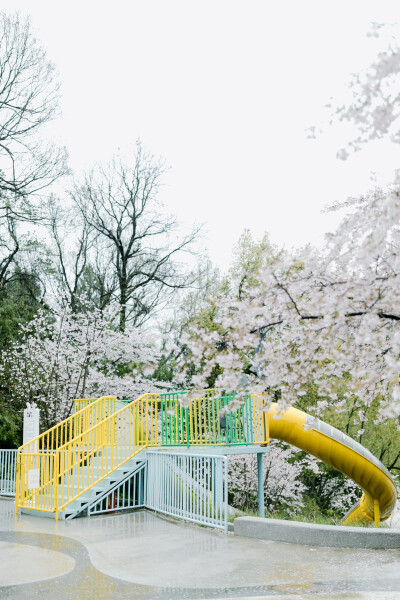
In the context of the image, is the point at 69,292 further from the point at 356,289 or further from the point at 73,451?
the point at 356,289

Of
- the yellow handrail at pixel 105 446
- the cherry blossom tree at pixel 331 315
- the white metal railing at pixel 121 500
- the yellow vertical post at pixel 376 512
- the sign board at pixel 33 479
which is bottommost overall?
the yellow vertical post at pixel 376 512

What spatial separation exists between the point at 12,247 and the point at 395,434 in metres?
18.6

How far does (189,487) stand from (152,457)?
2.17 meters

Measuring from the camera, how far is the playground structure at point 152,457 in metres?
11.9

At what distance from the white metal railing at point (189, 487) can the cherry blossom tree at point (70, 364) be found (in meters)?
7.16

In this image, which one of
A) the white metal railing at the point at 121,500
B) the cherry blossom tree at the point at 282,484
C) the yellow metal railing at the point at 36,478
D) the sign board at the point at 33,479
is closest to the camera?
the yellow metal railing at the point at 36,478

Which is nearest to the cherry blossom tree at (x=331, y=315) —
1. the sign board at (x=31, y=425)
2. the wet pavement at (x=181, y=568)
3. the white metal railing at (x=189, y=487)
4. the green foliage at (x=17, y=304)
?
the wet pavement at (x=181, y=568)

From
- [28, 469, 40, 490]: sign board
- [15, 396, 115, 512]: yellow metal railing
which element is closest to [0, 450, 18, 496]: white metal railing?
[15, 396, 115, 512]: yellow metal railing

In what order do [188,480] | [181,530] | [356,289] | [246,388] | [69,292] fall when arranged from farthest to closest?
1. [69,292]
2. [188,480]
3. [181,530]
4. [246,388]
5. [356,289]

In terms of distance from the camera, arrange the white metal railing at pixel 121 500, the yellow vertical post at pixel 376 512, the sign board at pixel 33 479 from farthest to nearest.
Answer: the yellow vertical post at pixel 376 512, the sign board at pixel 33 479, the white metal railing at pixel 121 500

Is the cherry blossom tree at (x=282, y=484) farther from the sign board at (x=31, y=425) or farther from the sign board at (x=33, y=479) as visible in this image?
the sign board at (x=33, y=479)

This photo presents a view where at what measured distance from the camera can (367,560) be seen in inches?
285

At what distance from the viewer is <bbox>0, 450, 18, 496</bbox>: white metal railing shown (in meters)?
17.8

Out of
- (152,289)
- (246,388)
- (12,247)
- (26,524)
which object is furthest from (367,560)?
(152,289)
